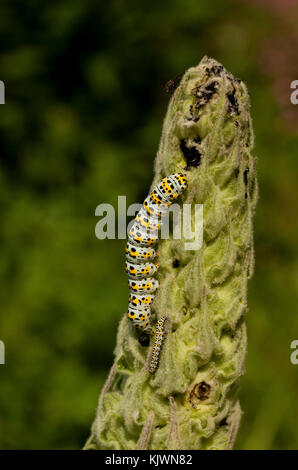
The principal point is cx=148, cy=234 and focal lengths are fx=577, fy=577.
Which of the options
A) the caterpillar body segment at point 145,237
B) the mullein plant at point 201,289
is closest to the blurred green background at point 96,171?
the mullein plant at point 201,289

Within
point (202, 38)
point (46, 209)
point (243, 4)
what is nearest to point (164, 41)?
point (202, 38)

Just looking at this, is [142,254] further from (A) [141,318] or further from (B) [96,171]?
(B) [96,171]

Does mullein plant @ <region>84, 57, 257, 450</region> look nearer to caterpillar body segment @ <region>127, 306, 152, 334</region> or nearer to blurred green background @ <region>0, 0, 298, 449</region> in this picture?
caterpillar body segment @ <region>127, 306, 152, 334</region>

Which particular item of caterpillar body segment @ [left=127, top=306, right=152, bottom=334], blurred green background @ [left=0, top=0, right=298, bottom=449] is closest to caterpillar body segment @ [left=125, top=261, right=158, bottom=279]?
caterpillar body segment @ [left=127, top=306, right=152, bottom=334]

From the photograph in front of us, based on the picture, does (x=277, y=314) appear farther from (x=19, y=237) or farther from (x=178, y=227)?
(x=178, y=227)

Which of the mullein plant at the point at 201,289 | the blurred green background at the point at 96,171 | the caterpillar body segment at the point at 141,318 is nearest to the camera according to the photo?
the mullein plant at the point at 201,289

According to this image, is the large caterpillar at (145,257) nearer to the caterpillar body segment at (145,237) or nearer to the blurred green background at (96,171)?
the caterpillar body segment at (145,237)
